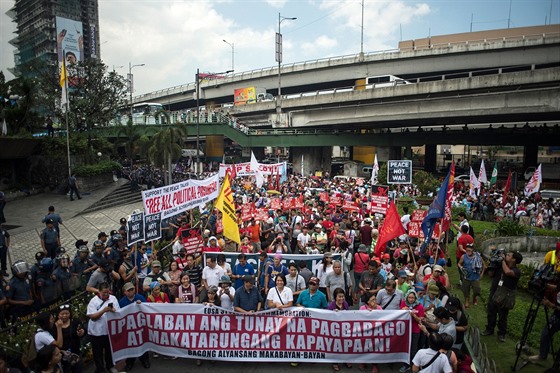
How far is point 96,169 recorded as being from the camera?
24547mm

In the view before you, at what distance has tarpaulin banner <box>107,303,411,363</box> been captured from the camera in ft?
21.6

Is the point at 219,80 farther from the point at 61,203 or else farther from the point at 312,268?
the point at 312,268

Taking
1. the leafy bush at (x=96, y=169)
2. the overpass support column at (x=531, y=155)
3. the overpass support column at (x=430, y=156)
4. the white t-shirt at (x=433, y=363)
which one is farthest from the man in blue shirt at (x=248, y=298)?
the overpass support column at (x=430, y=156)

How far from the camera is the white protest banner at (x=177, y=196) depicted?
9687 millimetres

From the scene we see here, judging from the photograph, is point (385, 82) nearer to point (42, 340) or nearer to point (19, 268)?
point (19, 268)

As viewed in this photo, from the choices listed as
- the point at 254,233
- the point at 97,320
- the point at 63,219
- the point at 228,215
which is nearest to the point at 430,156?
the point at 254,233

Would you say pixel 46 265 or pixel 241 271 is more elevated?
pixel 46 265

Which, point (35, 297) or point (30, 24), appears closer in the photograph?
point (35, 297)

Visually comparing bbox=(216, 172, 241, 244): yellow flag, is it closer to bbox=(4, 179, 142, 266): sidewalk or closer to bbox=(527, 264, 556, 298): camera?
bbox=(527, 264, 556, 298): camera

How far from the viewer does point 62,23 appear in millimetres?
64562

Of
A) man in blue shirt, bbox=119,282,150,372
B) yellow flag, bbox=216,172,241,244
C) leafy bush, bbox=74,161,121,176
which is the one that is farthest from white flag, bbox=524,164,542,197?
leafy bush, bbox=74,161,121,176

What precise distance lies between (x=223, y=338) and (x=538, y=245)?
44.5ft

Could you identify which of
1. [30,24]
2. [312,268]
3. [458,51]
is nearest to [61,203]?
[312,268]

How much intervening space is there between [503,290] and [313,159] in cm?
3757
